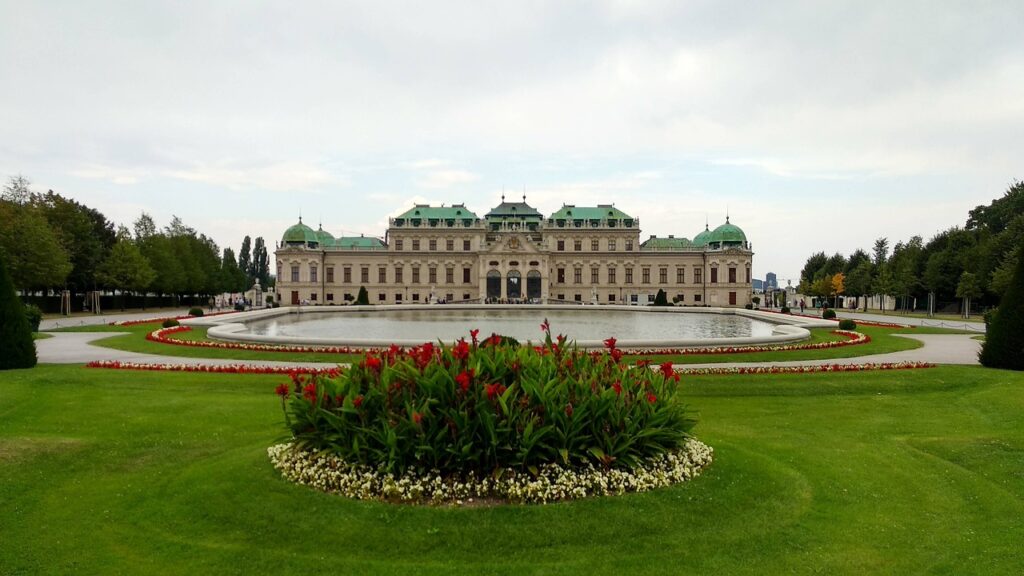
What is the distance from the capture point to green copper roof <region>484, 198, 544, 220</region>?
3812 inches

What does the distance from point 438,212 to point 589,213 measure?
2313 cm

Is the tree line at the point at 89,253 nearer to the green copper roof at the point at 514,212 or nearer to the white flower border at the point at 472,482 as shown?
the white flower border at the point at 472,482

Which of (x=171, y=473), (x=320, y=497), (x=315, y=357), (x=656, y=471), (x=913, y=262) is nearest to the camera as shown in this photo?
(x=320, y=497)

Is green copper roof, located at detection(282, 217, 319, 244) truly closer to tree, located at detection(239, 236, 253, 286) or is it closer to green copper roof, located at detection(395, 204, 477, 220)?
green copper roof, located at detection(395, 204, 477, 220)

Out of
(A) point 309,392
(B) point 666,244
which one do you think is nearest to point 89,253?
(A) point 309,392

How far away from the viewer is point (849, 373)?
17.3m

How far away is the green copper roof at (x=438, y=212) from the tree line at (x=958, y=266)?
180ft

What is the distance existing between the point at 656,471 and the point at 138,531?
5.90 meters

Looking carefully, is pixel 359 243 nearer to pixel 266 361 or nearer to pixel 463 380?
pixel 266 361

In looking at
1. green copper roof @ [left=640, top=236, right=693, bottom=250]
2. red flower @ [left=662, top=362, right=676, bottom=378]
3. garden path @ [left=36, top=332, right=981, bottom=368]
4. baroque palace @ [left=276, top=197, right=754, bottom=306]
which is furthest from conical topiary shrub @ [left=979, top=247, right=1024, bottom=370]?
green copper roof @ [left=640, top=236, right=693, bottom=250]

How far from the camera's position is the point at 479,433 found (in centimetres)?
714

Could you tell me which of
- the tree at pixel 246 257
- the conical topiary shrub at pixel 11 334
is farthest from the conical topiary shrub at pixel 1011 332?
the tree at pixel 246 257

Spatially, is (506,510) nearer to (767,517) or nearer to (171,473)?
(767,517)

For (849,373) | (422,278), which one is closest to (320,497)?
(849,373)
